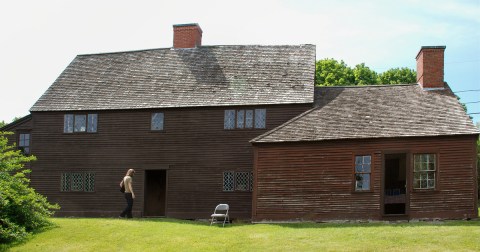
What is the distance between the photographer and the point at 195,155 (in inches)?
1296

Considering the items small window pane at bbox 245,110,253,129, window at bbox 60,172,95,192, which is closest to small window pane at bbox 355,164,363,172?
small window pane at bbox 245,110,253,129

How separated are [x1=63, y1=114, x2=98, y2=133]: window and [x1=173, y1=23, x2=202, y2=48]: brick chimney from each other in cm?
605

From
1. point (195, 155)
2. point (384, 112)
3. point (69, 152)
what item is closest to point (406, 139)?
point (384, 112)

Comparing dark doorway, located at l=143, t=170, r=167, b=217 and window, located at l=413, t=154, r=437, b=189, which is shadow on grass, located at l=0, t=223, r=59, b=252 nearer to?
dark doorway, located at l=143, t=170, r=167, b=217

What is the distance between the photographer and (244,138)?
3241 cm

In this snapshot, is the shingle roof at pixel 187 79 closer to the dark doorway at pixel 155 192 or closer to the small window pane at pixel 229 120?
the small window pane at pixel 229 120

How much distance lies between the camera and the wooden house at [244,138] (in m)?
28.0

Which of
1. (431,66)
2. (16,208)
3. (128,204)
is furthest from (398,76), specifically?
(16,208)

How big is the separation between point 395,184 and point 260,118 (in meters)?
6.77

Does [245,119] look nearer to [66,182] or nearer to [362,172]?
[362,172]

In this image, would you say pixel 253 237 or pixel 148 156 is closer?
pixel 253 237

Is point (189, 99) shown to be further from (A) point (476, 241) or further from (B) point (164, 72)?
(A) point (476, 241)

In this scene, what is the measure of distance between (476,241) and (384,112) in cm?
927

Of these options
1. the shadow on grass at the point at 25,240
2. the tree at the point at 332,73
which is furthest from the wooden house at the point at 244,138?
the tree at the point at 332,73
